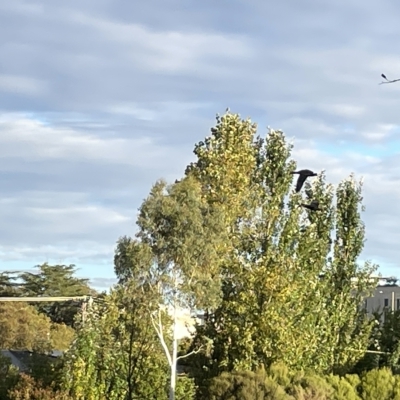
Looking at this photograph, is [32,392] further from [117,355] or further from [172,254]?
[172,254]

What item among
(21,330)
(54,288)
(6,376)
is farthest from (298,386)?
(54,288)

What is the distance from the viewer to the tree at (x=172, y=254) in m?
26.0

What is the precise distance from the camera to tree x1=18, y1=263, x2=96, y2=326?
60.7 m

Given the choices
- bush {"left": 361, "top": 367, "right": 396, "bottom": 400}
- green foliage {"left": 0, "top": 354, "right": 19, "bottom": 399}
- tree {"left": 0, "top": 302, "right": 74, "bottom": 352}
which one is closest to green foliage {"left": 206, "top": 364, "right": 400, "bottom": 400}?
bush {"left": 361, "top": 367, "right": 396, "bottom": 400}

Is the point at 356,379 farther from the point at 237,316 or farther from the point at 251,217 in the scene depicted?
the point at 251,217

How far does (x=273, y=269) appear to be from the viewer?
28.8 metres

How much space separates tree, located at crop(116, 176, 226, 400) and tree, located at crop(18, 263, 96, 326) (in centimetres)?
3470

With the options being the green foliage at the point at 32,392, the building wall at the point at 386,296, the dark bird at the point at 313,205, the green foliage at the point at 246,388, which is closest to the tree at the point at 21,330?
the green foliage at the point at 32,392

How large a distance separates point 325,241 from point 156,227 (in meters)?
7.72

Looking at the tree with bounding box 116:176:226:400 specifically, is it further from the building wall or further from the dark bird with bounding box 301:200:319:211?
the building wall

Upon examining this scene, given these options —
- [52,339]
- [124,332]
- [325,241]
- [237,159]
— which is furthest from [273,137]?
[52,339]

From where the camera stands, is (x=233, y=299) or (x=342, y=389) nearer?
(x=342, y=389)

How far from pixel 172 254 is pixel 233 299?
349 cm

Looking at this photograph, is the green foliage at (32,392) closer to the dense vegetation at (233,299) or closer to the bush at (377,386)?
the dense vegetation at (233,299)
